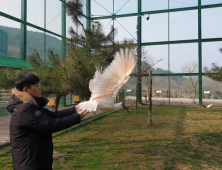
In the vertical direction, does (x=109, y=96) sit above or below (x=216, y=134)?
above

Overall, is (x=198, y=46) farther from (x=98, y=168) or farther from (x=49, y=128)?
(x=49, y=128)

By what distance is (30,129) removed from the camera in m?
1.40

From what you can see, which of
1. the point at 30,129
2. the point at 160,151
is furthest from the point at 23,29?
the point at 30,129

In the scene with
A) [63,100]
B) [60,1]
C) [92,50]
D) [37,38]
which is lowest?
[63,100]

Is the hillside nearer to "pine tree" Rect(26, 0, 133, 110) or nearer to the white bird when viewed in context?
"pine tree" Rect(26, 0, 133, 110)

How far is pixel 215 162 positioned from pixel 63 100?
329 inches

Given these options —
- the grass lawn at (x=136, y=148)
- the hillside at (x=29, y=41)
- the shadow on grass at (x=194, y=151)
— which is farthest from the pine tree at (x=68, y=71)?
the hillside at (x=29, y=41)

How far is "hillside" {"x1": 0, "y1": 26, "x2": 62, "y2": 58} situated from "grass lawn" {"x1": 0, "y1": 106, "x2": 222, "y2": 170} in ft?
12.5

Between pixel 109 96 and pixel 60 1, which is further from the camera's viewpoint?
pixel 60 1

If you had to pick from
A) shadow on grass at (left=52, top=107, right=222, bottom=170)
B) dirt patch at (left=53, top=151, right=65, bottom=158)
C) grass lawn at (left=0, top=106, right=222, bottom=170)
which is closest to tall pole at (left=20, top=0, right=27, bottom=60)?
grass lawn at (left=0, top=106, right=222, bottom=170)

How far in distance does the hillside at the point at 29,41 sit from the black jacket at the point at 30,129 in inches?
238

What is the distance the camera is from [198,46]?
1184 cm

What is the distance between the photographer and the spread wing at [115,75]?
262 cm

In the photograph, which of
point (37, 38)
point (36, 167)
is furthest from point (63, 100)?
point (36, 167)
